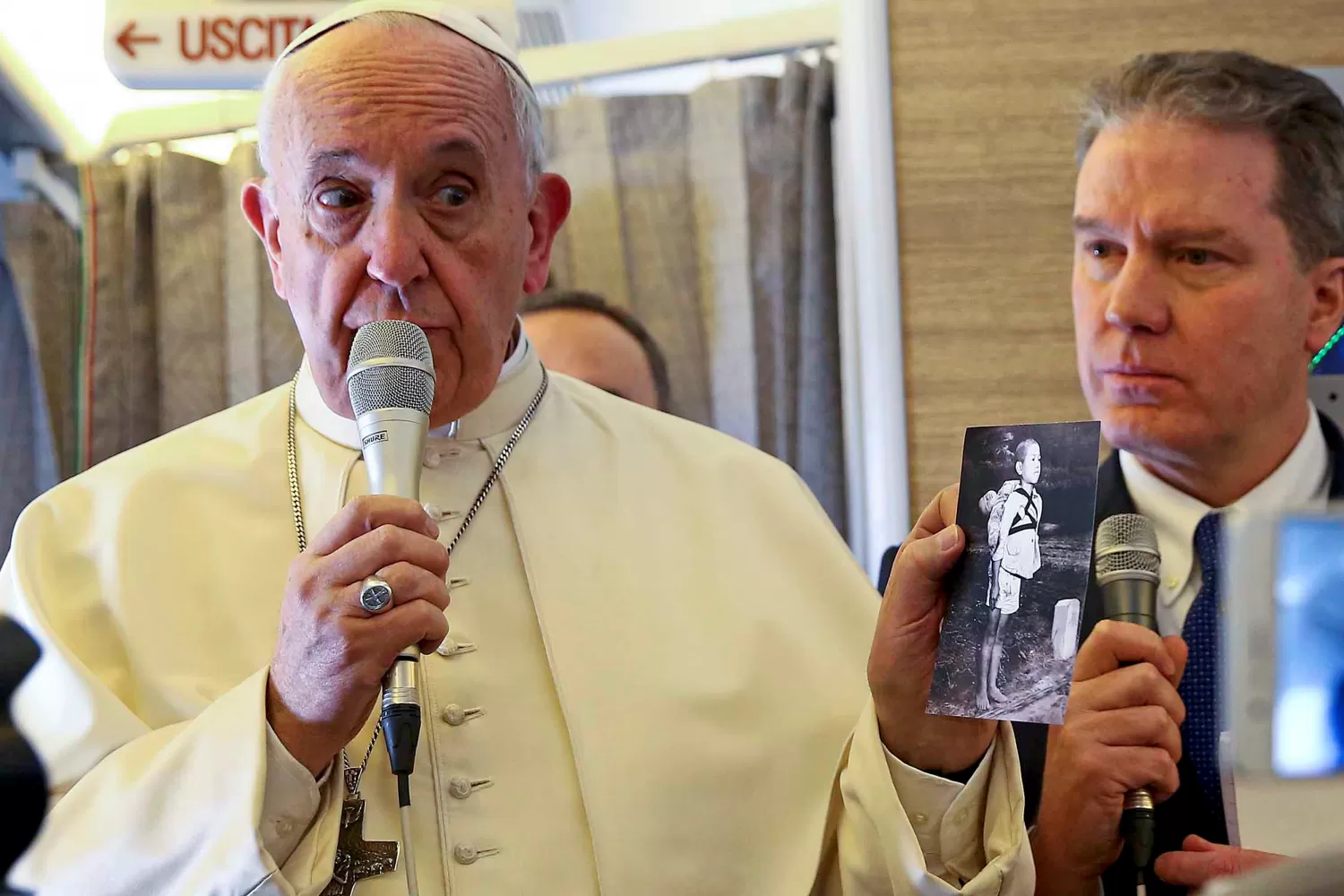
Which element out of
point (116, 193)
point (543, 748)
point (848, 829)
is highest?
point (116, 193)

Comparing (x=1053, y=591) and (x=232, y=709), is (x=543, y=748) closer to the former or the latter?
(x=232, y=709)

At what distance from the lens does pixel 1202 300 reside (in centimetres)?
198

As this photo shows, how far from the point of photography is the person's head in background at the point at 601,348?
277cm

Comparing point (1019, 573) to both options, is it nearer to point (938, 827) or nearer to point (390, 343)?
point (938, 827)

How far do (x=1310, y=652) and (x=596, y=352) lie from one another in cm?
200

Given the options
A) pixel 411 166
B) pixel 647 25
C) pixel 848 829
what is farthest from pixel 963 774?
pixel 647 25

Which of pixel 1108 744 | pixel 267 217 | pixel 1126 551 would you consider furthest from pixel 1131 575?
pixel 267 217

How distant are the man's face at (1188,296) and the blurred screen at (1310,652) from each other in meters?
1.06

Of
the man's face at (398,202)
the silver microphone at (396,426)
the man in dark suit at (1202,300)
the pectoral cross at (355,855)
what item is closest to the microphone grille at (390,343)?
the silver microphone at (396,426)

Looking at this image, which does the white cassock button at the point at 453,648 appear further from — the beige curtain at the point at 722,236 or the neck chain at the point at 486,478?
the beige curtain at the point at 722,236

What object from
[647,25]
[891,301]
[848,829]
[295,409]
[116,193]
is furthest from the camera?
[647,25]

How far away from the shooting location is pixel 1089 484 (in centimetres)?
132

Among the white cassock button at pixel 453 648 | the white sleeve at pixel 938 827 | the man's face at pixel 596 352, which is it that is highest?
the man's face at pixel 596 352

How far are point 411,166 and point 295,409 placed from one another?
418mm
